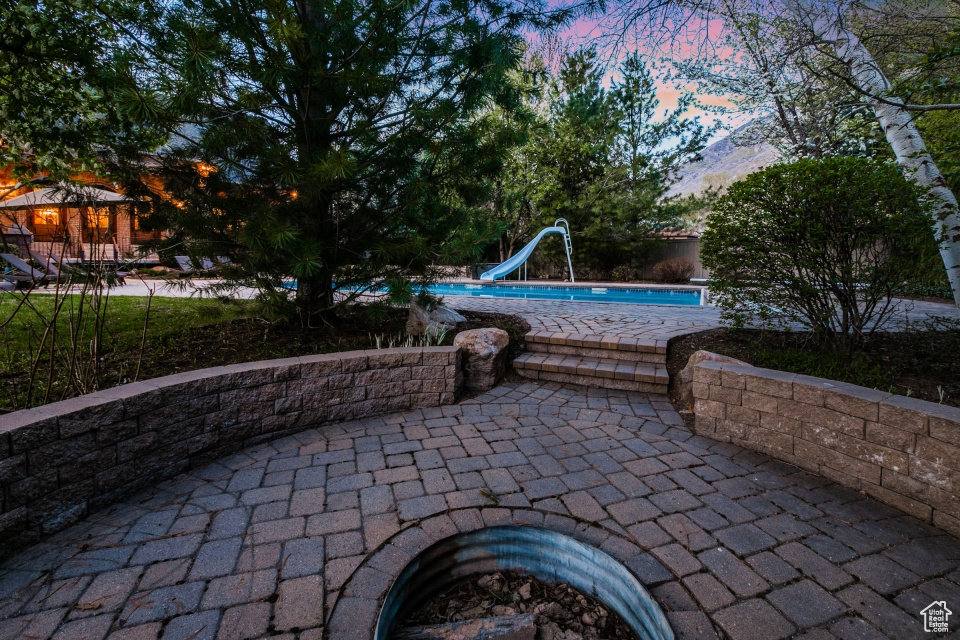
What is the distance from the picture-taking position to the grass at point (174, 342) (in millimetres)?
2595

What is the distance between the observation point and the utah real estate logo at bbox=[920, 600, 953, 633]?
1401mm

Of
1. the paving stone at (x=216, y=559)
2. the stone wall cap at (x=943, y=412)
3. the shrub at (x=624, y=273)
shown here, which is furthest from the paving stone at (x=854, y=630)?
the shrub at (x=624, y=273)

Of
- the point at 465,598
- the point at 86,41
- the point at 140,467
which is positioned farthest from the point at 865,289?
the point at 86,41

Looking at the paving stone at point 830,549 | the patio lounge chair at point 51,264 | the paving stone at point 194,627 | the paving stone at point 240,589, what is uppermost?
the patio lounge chair at point 51,264

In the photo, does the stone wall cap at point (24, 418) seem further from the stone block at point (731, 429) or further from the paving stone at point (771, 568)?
the stone block at point (731, 429)

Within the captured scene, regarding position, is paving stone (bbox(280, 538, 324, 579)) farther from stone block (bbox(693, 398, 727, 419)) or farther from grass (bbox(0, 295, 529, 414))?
stone block (bbox(693, 398, 727, 419))

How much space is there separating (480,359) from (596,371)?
3.46 ft

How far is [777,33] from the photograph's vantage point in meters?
3.78

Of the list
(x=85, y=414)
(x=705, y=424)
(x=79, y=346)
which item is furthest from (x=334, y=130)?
(x=705, y=424)

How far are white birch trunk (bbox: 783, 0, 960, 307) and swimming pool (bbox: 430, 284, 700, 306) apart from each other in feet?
17.3

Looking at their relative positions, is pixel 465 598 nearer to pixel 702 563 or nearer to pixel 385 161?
pixel 702 563

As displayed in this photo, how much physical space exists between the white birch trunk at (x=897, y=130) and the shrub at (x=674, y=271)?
8794mm

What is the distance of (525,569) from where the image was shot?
177 cm

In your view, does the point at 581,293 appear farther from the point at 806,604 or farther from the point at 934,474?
the point at 806,604
